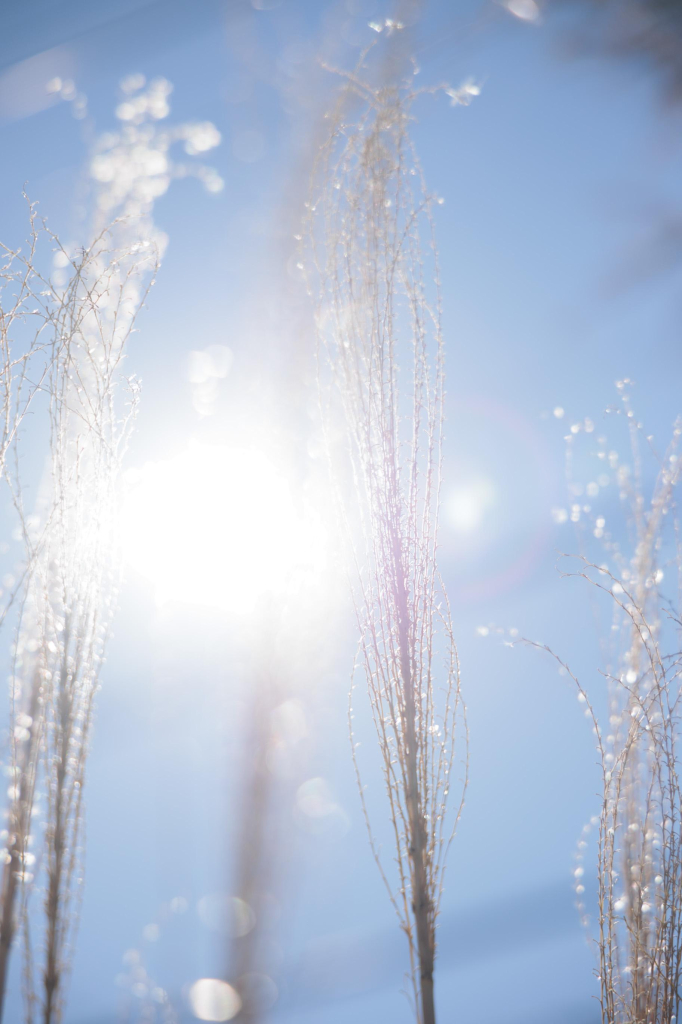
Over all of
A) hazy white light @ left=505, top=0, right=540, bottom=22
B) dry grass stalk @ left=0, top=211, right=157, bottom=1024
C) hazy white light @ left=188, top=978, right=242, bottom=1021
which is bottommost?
hazy white light @ left=188, top=978, right=242, bottom=1021

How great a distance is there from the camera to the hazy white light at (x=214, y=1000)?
169 cm

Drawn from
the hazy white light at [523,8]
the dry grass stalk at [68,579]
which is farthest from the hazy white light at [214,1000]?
the hazy white light at [523,8]

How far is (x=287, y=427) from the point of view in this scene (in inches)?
79.7

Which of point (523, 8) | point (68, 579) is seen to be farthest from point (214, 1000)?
point (523, 8)

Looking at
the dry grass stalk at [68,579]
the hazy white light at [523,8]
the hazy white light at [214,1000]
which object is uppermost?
the hazy white light at [523,8]

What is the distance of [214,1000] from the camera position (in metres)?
1.83

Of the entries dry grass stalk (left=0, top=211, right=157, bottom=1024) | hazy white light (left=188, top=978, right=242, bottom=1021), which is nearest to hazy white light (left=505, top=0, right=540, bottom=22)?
dry grass stalk (left=0, top=211, right=157, bottom=1024)

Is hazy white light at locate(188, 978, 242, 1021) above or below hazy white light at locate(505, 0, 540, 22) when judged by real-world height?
below

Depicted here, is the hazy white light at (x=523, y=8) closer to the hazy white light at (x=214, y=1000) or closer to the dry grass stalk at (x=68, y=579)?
the dry grass stalk at (x=68, y=579)

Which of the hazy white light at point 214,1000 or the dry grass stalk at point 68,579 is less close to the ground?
the dry grass stalk at point 68,579

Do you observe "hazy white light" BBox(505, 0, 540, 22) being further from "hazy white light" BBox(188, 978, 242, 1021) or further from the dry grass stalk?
"hazy white light" BBox(188, 978, 242, 1021)

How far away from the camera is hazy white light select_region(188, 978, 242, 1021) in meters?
1.69

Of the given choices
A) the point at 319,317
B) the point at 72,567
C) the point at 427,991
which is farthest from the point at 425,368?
the point at 427,991

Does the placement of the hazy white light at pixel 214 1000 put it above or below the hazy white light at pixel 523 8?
below
